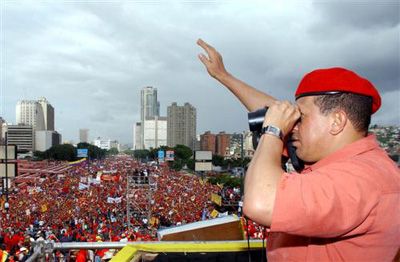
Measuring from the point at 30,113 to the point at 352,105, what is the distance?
624 feet

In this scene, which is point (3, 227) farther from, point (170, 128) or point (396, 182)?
point (170, 128)

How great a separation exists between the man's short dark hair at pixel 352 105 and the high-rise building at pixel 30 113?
583 ft

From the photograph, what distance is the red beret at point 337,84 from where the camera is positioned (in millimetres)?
1358

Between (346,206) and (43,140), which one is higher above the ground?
(346,206)

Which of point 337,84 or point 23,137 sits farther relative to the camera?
point 23,137

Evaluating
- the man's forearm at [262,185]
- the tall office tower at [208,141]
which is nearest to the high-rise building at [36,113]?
the tall office tower at [208,141]

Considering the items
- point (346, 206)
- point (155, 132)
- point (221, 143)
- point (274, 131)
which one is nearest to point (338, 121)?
point (274, 131)

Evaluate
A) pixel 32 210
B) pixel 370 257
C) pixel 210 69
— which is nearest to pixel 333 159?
pixel 370 257

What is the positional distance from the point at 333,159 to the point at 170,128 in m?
146

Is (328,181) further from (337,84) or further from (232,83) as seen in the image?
(232,83)

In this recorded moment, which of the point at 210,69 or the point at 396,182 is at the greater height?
the point at 210,69

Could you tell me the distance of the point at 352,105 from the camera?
1361 millimetres

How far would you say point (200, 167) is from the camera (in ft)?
91.4

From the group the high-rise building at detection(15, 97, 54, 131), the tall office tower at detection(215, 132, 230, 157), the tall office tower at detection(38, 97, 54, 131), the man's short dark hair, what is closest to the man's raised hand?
the man's short dark hair
